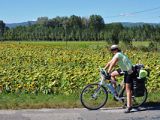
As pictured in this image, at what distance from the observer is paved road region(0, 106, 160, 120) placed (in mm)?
9156

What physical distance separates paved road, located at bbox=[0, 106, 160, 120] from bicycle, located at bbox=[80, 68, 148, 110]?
0.19m

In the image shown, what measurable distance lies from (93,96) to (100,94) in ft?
0.65

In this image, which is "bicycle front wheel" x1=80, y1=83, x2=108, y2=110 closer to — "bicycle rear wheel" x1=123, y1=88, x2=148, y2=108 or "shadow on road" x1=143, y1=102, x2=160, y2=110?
"bicycle rear wheel" x1=123, y1=88, x2=148, y2=108

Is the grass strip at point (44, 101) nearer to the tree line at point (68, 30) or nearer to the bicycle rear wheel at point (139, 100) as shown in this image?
the bicycle rear wheel at point (139, 100)

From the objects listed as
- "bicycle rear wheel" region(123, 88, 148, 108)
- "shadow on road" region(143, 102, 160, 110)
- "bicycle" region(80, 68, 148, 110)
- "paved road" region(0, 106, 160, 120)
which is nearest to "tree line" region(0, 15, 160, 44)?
"shadow on road" region(143, 102, 160, 110)

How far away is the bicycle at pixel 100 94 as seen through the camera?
10.1 meters

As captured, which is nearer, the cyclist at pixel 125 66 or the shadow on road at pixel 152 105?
the cyclist at pixel 125 66

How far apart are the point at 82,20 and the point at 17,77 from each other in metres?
121

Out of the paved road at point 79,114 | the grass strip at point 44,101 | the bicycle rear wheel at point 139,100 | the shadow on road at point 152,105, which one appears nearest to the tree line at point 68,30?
the grass strip at point 44,101

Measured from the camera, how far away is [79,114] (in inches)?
374

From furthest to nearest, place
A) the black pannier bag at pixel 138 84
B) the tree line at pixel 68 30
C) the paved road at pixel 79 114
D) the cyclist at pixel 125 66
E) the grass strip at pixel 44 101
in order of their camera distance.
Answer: the tree line at pixel 68 30, the grass strip at pixel 44 101, the black pannier bag at pixel 138 84, the cyclist at pixel 125 66, the paved road at pixel 79 114

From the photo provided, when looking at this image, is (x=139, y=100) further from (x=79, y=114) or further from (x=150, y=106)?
(x=79, y=114)

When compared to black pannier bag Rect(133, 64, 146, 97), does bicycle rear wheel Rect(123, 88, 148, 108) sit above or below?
below

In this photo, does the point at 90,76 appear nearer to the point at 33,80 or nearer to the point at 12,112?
the point at 33,80
